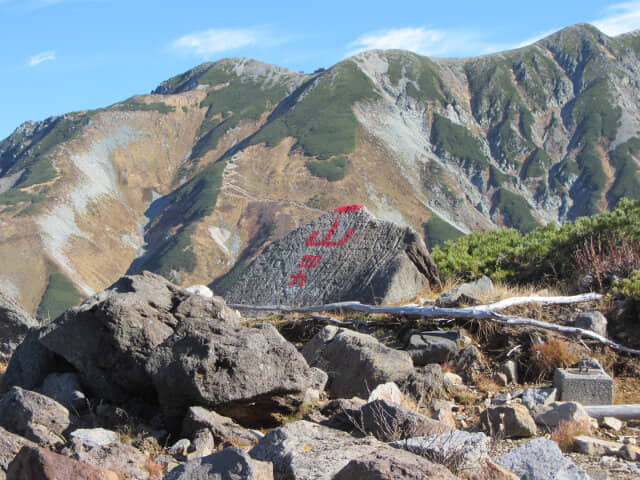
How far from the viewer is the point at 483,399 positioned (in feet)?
19.3

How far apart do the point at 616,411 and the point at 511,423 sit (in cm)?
114

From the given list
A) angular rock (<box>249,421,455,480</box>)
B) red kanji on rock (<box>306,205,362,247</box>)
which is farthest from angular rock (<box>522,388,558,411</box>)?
red kanji on rock (<box>306,205,362,247</box>)

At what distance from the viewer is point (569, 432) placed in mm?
4477

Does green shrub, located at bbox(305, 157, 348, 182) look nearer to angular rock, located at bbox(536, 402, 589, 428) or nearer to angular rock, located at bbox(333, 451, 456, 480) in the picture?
angular rock, located at bbox(536, 402, 589, 428)

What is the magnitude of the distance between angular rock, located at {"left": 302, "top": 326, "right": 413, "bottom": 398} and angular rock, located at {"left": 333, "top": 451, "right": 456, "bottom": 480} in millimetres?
2635

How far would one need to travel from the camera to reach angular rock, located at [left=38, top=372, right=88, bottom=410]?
560cm

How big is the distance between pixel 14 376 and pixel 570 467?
5.74 meters

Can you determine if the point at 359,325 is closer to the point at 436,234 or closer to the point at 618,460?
the point at 618,460

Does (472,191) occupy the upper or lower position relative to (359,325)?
lower

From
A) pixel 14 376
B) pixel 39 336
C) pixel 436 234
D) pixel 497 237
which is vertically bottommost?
pixel 436 234

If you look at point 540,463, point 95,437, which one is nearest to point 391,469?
point 540,463

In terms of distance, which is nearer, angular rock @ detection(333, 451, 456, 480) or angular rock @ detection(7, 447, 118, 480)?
angular rock @ detection(333, 451, 456, 480)

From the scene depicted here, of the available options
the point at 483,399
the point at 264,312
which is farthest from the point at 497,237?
the point at 483,399

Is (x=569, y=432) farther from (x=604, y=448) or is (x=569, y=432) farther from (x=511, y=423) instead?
(x=511, y=423)
